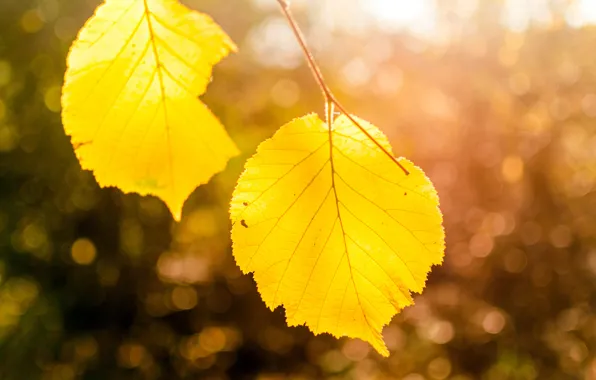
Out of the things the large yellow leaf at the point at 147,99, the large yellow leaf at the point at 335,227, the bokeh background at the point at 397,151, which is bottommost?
the bokeh background at the point at 397,151

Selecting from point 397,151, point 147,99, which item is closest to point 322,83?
point 147,99

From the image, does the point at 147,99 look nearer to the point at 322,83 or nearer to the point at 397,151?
the point at 322,83

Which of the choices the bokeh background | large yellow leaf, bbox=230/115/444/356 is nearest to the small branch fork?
large yellow leaf, bbox=230/115/444/356

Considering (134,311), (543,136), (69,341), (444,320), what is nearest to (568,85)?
(543,136)

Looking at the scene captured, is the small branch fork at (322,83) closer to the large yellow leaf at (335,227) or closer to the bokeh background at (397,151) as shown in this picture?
the large yellow leaf at (335,227)

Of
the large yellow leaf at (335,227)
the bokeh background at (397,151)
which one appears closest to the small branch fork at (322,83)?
the large yellow leaf at (335,227)

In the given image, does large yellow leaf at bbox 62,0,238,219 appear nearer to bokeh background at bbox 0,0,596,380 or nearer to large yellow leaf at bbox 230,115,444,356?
large yellow leaf at bbox 230,115,444,356
